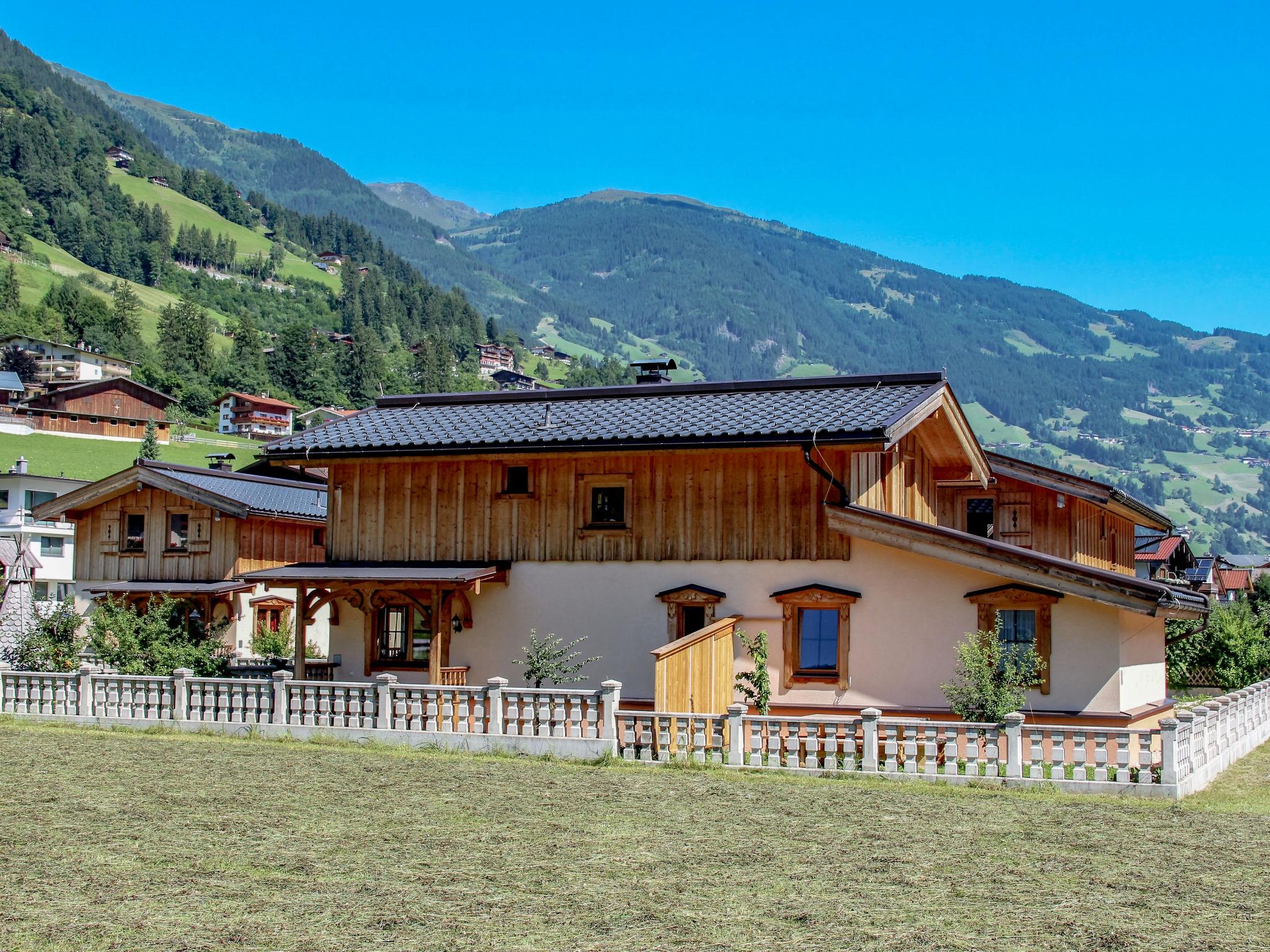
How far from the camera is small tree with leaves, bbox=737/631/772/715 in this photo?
68.3 ft

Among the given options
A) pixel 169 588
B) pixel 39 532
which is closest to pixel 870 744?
pixel 169 588

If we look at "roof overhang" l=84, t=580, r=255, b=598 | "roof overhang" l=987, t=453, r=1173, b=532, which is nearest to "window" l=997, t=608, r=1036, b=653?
"roof overhang" l=987, t=453, r=1173, b=532

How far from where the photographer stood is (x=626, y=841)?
12.9m

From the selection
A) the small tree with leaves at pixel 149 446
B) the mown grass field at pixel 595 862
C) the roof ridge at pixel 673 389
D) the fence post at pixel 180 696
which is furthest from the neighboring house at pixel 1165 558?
the small tree with leaves at pixel 149 446

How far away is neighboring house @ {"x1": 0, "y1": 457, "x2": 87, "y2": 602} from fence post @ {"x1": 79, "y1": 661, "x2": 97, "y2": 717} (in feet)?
108

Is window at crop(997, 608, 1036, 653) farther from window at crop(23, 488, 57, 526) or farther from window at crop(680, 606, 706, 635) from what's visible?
window at crop(23, 488, 57, 526)

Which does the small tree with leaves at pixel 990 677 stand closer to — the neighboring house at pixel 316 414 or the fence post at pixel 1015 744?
the fence post at pixel 1015 744

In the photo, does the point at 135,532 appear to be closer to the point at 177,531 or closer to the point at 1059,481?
the point at 177,531

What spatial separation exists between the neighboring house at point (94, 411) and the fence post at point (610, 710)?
103284mm

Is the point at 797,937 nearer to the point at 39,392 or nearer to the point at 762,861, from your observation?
the point at 762,861

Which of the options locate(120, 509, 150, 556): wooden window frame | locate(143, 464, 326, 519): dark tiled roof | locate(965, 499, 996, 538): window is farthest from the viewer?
locate(120, 509, 150, 556): wooden window frame

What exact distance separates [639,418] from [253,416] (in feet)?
416

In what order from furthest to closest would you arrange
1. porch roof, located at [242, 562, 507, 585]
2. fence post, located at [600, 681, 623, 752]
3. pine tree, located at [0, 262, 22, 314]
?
pine tree, located at [0, 262, 22, 314] < porch roof, located at [242, 562, 507, 585] < fence post, located at [600, 681, 623, 752]

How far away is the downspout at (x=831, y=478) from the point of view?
71.4 ft
